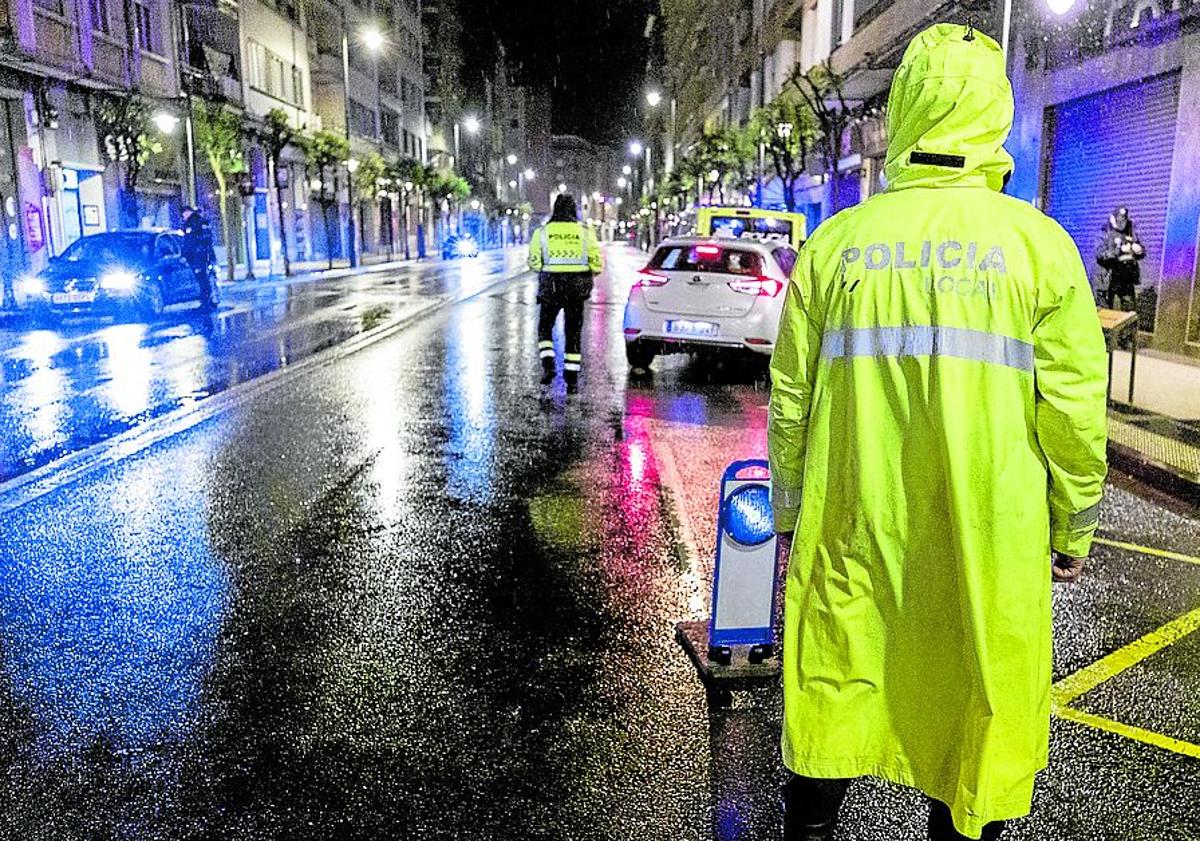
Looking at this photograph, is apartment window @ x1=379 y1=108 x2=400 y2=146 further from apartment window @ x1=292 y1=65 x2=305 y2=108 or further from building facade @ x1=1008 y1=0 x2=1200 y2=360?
building facade @ x1=1008 y1=0 x2=1200 y2=360

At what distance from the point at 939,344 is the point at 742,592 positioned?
2.03 meters

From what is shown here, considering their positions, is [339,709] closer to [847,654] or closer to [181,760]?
[181,760]

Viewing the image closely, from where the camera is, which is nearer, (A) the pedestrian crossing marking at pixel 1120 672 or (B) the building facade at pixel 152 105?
(A) the pedestrian crossing marking at pixel 1120 672

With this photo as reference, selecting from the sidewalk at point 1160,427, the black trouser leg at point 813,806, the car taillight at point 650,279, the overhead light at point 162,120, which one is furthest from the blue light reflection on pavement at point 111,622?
the overhead light at point 162,120

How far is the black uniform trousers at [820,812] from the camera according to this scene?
2350 millimetres

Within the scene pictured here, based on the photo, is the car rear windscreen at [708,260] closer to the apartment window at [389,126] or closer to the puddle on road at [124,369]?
the puddle on road at [124,369]

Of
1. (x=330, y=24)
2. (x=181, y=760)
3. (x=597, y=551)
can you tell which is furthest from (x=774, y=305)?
(x=330, y=24)

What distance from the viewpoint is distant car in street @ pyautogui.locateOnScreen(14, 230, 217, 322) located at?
19.0 meters

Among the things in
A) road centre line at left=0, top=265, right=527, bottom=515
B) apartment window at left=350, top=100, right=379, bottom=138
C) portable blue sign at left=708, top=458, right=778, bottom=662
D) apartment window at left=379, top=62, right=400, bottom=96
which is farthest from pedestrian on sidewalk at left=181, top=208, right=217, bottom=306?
apartment window at left=379, top=62, right=400, bottom=96

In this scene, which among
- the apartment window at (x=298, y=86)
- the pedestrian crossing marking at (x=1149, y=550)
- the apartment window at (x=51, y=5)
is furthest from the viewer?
the apartment window at (x=298, y=86)

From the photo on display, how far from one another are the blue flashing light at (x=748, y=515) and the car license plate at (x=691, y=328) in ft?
27.9

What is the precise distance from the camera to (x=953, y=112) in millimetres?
2205

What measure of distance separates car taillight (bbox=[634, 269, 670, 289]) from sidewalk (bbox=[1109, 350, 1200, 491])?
5.10m

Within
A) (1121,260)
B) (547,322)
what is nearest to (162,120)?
(547,322)
